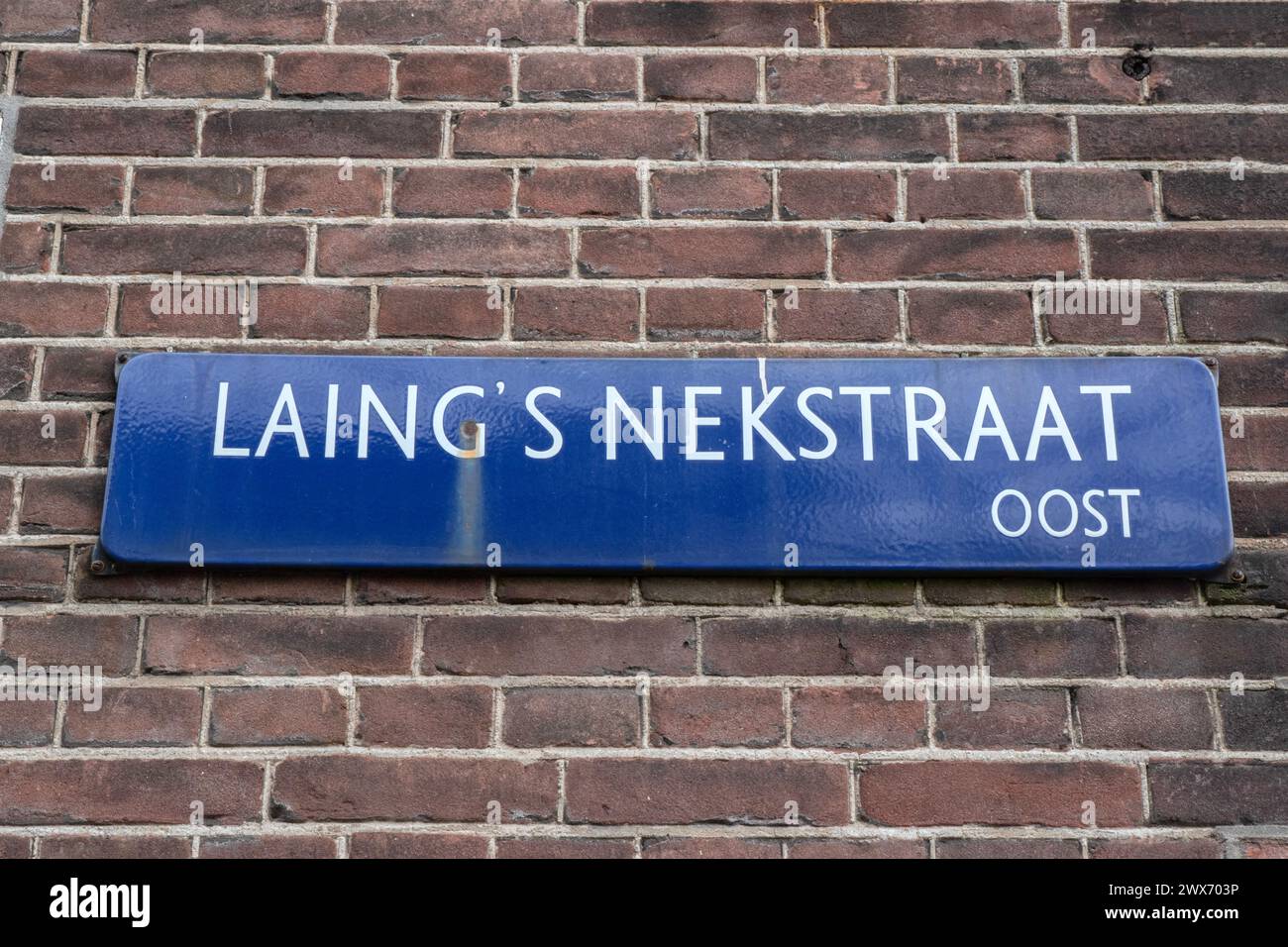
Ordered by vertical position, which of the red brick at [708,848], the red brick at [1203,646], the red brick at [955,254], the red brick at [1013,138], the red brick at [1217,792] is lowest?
the red brick at [708,848]

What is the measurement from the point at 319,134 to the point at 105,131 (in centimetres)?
31

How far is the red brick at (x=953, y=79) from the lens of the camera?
5.84ft

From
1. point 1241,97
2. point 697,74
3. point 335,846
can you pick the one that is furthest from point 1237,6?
point 335,846

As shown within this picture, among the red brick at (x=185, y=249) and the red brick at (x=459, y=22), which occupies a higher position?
the red brick at (x=459, y=22)

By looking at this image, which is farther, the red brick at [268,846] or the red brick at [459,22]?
the red brick at [459,22]

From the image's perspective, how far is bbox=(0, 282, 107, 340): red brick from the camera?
5.49 feet

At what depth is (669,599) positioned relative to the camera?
5.16 ft

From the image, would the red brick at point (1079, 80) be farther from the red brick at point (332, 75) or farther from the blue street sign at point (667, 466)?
the red brick at point (332, 75)

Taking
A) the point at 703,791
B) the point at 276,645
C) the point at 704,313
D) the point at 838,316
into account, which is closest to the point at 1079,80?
the point at 838,316

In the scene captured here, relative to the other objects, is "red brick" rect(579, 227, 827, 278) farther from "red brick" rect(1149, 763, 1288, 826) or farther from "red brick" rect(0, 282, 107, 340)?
"red brick" rect(1149, 763, 1288, 826)

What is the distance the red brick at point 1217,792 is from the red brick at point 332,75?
55.1 inches

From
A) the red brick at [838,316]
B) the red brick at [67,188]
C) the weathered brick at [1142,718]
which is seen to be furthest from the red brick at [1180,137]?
the red brick at [67,188]

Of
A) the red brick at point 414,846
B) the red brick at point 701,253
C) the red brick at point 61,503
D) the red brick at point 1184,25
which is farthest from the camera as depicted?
the red brick at point 1184,25

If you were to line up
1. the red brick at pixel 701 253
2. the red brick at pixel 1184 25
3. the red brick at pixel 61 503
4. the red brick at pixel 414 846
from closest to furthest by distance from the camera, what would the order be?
the red brick at pixel 414 846 < the red brick at pixel 61 503 < the red brick at pixel 701 253 < the red brick at pixel 1184 25
